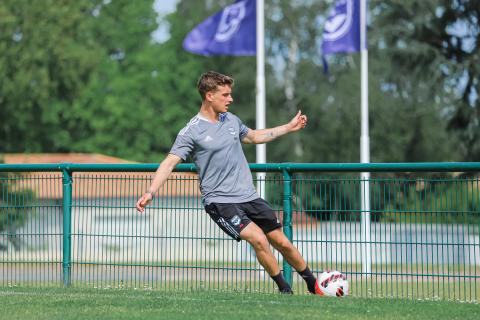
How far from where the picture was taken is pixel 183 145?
10531 mm

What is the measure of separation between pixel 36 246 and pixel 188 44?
14.7m

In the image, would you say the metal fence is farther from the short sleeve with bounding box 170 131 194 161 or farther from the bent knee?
the short sleeve with bounding box 170 131 194 161

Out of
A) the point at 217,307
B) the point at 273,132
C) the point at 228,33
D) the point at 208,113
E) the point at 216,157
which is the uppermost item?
the point at 228,33

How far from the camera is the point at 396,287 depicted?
12.0 m

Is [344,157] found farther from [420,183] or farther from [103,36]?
[420,183]


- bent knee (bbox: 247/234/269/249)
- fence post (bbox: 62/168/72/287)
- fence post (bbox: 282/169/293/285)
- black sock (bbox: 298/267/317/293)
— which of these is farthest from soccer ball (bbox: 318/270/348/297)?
fence post (bbox: 62/168/72/287)

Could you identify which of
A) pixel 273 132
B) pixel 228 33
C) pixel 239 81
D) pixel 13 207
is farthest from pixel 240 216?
pixel 239 81

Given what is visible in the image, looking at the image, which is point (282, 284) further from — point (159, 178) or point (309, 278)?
point (159, 178)

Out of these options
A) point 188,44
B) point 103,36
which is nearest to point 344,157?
point 103,36

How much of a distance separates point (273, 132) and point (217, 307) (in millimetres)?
2062

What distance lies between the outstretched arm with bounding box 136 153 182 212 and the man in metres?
0.01

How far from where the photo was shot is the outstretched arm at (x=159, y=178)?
32.3 feet

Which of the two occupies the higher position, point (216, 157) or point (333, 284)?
point (216, 157)

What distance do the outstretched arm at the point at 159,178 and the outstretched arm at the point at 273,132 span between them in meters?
0.87
